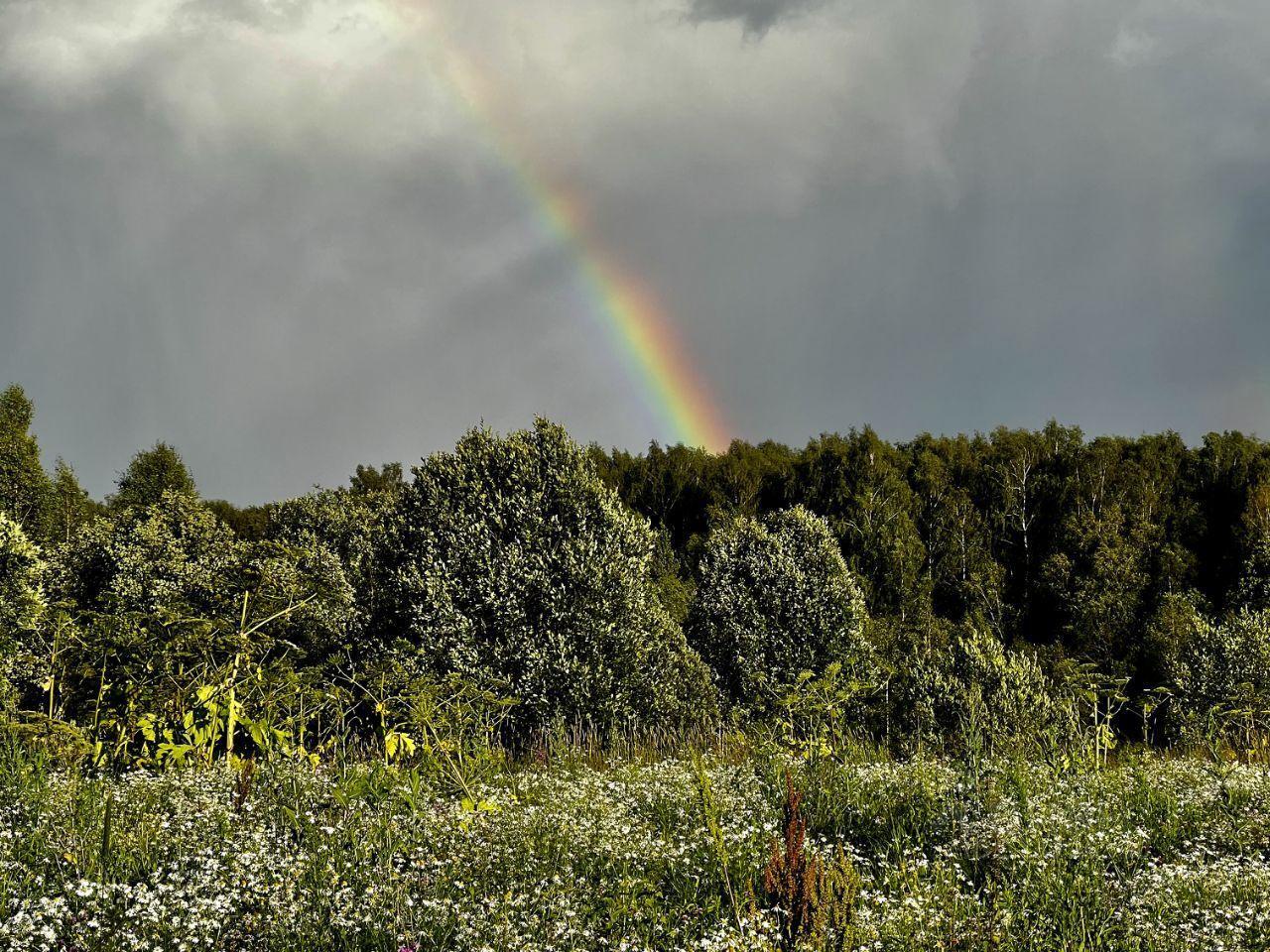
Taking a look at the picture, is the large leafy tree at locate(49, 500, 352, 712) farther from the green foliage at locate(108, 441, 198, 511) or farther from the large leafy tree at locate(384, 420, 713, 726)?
the green foliage at locate(108, 441, 198, 511)

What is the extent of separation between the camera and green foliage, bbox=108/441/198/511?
47.2 metres

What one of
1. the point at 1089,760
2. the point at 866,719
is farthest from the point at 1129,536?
the point at 1089,760

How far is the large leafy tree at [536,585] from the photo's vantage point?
1834 centimetres

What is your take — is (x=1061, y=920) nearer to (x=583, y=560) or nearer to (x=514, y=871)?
(x=514, y=871)

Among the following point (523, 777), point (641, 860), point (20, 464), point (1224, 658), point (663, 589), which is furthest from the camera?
point (663, 589)

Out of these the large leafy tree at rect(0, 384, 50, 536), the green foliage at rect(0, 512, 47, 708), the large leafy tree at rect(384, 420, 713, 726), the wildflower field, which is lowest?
the wildflower field

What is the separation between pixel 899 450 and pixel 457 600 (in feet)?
147

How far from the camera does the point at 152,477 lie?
47.5 metres

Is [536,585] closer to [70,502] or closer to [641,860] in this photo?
[641,860]

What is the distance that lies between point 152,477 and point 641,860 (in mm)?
49243

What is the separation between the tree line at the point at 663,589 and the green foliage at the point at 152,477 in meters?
0.15

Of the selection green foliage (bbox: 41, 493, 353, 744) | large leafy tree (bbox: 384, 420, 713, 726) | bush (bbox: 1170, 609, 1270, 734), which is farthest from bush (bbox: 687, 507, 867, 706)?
green foliage (bbox: 41, 493, 353, 744)

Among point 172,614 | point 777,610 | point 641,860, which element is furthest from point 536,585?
point 641,860

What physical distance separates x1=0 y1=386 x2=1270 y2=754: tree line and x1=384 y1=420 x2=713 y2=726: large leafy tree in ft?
0.20
